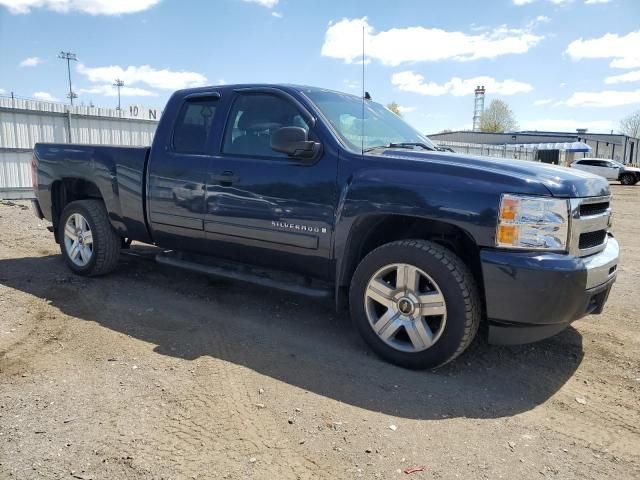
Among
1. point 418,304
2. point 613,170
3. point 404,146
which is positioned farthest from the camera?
point 613,170

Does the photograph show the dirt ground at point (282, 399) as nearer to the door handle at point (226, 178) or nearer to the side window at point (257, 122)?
the door handle at point (226, 178)

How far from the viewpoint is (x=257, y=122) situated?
4273 mm

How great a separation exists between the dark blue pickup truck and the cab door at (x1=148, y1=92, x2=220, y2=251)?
0.04ft

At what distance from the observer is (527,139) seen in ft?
216

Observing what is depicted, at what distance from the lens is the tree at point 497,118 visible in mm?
93812

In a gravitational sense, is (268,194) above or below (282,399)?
above

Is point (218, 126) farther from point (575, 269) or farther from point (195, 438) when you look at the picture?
point (575, 269)

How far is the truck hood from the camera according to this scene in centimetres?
307

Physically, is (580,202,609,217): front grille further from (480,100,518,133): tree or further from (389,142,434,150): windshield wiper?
(480,100,518,133): tree

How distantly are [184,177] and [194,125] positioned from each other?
1.69 feet

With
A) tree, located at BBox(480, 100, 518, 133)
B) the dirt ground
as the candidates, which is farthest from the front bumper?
tree, located at BBox(480, 100, 518, 133)

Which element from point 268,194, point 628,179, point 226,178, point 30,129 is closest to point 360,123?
point 268,194

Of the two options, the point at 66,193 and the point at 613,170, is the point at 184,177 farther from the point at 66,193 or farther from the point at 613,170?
the point at 613,170

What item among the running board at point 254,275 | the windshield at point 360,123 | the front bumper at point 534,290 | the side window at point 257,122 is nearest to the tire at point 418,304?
the front bumper at point 534,290
